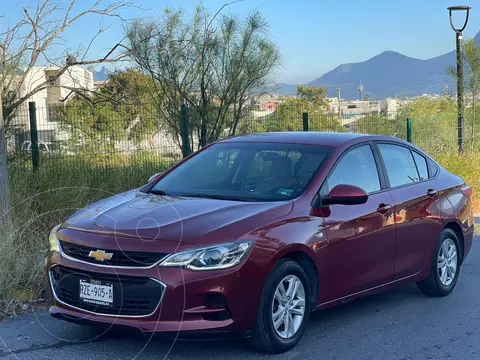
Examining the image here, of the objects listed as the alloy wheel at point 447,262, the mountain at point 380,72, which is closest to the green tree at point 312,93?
the alloy wheel at point 447,262

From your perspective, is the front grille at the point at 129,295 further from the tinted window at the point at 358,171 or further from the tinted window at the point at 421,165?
the tinted window at the point at 421,165

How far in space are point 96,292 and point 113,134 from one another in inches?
256

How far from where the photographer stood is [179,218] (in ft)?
16.2

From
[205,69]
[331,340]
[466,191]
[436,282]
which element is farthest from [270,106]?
[331,340]

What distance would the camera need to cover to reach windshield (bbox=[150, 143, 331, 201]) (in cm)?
560

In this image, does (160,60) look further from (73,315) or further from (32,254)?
(73,315)

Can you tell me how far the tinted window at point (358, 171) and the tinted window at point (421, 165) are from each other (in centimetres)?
86

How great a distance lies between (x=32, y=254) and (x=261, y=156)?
2.68 meters

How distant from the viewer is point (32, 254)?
6.95 metres

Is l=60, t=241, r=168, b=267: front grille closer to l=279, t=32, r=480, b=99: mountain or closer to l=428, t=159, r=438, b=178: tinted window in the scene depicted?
l=428, t=159, r=438, b=178: tinted window

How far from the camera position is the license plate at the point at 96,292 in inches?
182

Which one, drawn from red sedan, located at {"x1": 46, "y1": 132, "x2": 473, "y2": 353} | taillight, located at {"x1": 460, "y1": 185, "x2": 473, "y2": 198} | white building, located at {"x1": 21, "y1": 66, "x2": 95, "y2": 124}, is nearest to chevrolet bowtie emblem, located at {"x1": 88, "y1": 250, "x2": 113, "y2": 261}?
red sedan, located at {"x1": 46, "y1": 132, "x2": 473, "y2": 353}

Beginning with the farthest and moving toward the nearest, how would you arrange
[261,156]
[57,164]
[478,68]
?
[478,68] → [57,164] → [261,156]

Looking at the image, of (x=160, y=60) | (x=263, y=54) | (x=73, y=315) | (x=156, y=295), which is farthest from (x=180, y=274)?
(x=263, y=54)
